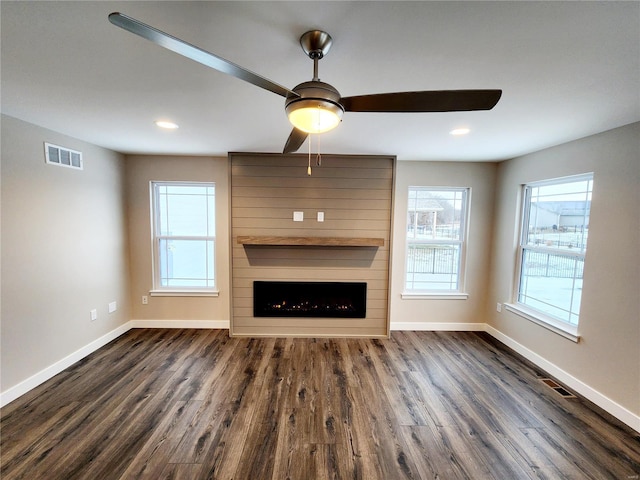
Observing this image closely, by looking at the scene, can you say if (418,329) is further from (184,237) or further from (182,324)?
(184,237)

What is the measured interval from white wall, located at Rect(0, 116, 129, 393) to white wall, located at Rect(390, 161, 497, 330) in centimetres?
367

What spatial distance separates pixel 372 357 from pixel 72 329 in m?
3.28

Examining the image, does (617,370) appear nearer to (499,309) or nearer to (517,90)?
(499,309)

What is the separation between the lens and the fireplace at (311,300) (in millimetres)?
→ 3484

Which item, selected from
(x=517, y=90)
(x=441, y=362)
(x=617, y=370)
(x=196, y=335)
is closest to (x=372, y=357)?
(x=441, y=362)

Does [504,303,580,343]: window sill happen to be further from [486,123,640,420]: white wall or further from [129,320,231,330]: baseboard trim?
[129,320,231,330]: baseboard trim

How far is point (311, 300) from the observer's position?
11.6 feet

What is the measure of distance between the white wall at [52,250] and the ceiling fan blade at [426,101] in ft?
9.52

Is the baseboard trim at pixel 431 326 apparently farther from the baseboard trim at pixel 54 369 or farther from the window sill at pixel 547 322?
the baseboard trim at pixel 54 369

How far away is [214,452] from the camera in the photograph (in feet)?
5.78

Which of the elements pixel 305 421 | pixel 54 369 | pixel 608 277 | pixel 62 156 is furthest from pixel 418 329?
pixel 62 156

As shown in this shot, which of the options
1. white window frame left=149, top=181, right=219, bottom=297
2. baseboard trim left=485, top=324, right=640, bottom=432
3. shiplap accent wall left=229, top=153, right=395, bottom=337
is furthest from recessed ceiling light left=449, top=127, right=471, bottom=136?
white window frame left=149, top=181, right=219, bottom=297

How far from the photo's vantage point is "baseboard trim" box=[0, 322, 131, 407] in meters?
2.18

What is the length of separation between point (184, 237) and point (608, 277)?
4.64m
